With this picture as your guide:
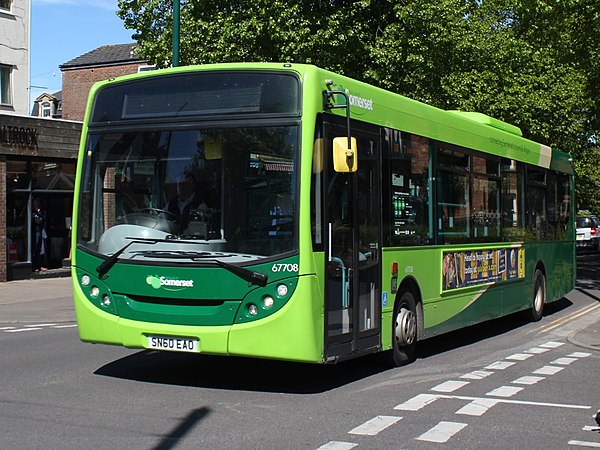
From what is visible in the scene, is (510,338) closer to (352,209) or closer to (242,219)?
(352,209)

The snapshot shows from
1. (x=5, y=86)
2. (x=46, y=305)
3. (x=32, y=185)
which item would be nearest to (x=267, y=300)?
(x=46, y=305)

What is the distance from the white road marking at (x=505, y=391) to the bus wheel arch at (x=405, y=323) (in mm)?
1378

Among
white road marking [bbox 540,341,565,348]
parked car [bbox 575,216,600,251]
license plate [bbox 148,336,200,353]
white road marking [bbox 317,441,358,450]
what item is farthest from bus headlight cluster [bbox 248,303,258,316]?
parked car [bbox 575,216,600,251]

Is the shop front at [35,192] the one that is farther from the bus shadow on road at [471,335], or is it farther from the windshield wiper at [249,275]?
the windshield wiper at [249,275]

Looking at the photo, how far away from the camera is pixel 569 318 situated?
16359 mm

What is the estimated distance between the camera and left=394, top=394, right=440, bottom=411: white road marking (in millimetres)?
7659

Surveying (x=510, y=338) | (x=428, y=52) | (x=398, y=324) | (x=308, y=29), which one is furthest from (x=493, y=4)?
(x=398, y=324)

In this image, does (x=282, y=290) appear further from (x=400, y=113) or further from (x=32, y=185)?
(x=32, y=185)

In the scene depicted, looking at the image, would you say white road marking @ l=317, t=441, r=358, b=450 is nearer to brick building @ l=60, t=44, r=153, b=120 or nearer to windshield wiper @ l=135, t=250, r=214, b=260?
windshield wiper @ l=135, t=250, r=214, b=260

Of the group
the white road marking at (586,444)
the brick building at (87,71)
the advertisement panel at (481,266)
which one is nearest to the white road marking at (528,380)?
the advertisement panel at (481,266)

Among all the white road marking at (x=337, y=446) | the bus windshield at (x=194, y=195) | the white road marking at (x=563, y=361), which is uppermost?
the bus windshield at (x=194, y=195)

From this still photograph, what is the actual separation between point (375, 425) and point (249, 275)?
5.86ft

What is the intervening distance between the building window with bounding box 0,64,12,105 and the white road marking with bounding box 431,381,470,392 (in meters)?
24.0

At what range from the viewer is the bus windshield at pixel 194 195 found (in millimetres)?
7941
